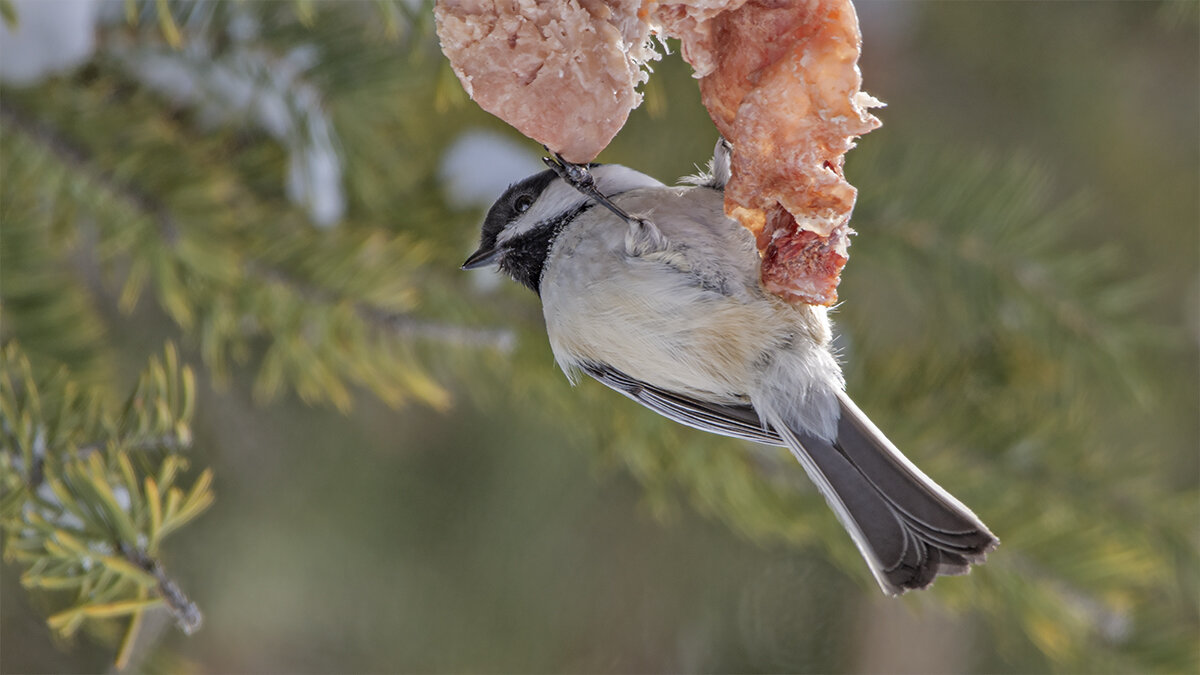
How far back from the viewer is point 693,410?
943 mm

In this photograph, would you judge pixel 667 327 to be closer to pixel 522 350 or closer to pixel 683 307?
pixel 683 307

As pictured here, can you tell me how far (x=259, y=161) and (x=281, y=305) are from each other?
16 cm

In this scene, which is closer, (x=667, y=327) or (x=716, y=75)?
(x=716, y=75)

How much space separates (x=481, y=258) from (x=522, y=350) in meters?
0.11

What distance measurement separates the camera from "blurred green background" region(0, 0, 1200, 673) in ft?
2.84

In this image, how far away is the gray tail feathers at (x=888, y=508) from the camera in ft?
2.58

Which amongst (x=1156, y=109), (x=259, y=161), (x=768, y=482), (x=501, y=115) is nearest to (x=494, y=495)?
(x=768, y=482)

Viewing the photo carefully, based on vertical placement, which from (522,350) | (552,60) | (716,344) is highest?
(552,60)

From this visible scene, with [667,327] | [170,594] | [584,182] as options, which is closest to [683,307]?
[667,327]

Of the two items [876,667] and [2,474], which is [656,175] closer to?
[2,474]

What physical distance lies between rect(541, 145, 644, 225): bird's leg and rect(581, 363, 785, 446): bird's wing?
0.16 m

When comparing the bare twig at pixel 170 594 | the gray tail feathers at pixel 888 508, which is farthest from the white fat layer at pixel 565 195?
the bare twig at pixel 170 594

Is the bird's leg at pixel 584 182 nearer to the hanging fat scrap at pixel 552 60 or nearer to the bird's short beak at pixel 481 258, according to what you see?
the bird's short beak at pixel 481 258

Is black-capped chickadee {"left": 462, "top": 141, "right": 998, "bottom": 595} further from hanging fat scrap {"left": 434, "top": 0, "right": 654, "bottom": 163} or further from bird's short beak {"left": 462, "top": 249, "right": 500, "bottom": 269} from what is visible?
hanging fat scrap {"left": 434, "top": 0, "right": 654, "bottom": 163}
